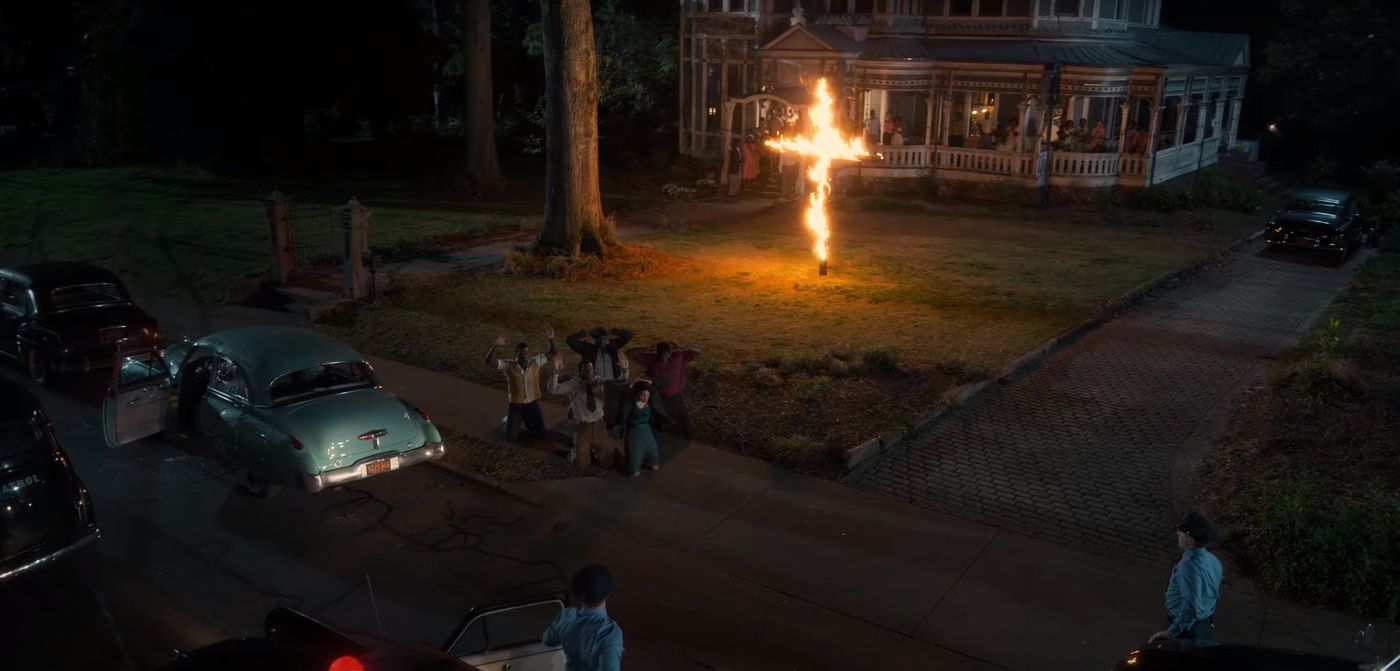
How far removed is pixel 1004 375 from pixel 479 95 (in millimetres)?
21703

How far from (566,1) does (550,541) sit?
43.3ft

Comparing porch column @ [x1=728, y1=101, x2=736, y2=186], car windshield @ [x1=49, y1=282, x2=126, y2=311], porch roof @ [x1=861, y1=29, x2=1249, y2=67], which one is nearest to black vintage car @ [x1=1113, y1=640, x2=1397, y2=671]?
car windshield @ [x1=49, y1=282, x2=126, y2=311]

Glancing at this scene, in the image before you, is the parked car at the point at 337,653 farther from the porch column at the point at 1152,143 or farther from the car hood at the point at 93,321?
the porch column at the point at 1152,143

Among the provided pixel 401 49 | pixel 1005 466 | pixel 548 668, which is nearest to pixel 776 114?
pixel 401 49

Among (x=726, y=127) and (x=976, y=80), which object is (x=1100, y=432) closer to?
(x=976, y=80)

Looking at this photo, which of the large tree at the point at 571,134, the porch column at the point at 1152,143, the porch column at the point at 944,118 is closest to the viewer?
the large tree at the point at 571,134

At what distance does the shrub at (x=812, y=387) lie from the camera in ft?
42.8

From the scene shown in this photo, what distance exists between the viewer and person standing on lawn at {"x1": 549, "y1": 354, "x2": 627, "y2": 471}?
1072 cm

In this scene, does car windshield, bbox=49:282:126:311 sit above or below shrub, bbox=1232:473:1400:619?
above

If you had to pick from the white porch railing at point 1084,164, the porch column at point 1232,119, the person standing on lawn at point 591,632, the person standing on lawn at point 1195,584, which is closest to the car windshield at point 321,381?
the person standing on lawn at point 591,632

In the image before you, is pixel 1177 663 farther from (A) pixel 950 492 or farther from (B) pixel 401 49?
(B) pixel 401 49

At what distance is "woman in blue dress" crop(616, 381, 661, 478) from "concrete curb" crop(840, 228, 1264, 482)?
6.54 feet

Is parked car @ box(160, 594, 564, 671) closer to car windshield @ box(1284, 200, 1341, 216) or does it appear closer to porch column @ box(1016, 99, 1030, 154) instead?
car windshield @ box(1284, 200, 1341, 216)

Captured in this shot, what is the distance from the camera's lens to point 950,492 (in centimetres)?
1049
